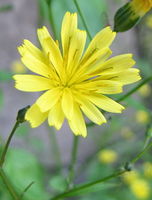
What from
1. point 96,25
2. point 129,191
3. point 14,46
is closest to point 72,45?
point 96,25

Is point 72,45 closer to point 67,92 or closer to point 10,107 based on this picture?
point 67,92

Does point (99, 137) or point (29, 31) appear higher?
point (29, 31)

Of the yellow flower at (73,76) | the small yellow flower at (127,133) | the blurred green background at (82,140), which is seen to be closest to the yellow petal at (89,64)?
the yellow flower at (73,76)

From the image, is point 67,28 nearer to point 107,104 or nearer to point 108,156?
point 107,104

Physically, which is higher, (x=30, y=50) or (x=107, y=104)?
(x=30, y=50)

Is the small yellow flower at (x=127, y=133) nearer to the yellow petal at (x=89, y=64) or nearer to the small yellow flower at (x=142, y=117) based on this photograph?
the small yellow flower at (x=142, y=117)

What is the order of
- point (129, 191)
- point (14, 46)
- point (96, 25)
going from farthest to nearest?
point (14, 46) < point (129, 191) < point (96, 25)

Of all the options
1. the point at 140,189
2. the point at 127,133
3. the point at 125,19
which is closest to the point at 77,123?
the point at 125,19
